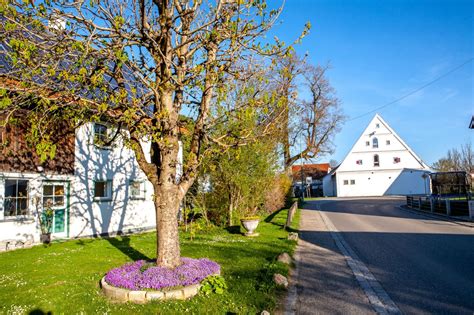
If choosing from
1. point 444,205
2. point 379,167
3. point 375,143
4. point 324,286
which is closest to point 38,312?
point 324,286

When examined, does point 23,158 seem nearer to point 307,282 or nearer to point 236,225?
point 236,225

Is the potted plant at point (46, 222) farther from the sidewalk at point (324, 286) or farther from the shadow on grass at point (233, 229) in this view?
the sidewalk at point (324, 286)

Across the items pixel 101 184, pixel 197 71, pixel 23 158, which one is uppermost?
pixel 197 71

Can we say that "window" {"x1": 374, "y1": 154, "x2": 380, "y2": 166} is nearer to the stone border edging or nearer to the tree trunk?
the tree trunk

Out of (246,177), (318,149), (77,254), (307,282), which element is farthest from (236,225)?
(318,149)

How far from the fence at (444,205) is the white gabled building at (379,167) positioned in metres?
24.0

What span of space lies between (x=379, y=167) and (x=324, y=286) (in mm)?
47026

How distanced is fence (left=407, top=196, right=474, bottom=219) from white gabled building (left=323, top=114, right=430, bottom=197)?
24.0 metres

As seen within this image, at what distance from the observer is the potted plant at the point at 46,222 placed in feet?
41.0

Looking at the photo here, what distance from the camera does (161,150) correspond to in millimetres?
6840

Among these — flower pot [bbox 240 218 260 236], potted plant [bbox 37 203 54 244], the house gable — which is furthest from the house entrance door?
the house gable

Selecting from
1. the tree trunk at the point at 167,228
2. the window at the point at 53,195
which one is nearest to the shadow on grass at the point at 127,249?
the window at the point at 53,195

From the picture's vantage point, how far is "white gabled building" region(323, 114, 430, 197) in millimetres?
48656

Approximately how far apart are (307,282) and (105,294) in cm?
397
